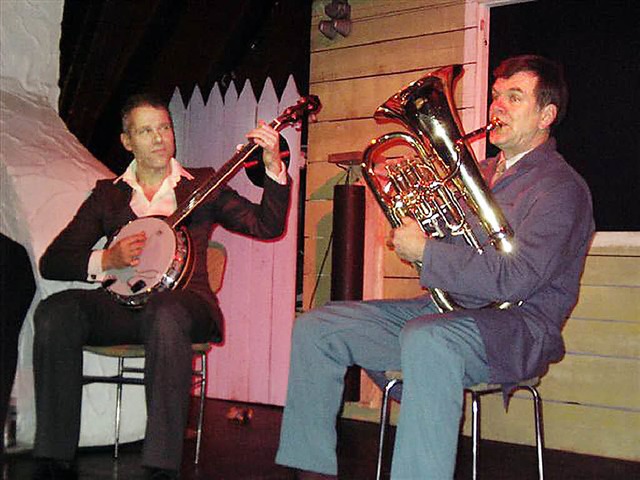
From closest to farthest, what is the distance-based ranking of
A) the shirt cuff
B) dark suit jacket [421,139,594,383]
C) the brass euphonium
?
dark suit jacket [421,139,594,383] → the brass euphonium → the shirt cuff

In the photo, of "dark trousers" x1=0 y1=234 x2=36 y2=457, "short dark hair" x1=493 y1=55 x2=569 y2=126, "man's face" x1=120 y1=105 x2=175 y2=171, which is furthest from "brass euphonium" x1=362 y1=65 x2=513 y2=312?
"dark trousers" x1=0 y1=234 x2=36 y2=457

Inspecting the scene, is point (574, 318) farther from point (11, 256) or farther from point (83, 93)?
point (83, 93)

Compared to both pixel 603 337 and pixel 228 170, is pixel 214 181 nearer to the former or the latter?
pixel 228 170

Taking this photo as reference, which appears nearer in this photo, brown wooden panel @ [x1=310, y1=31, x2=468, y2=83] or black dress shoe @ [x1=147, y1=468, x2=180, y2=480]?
black dress shoe @ [x1=147, y1=468, x2=180, y2=480]

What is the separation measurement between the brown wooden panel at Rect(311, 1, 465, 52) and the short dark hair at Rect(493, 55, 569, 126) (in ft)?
4.85

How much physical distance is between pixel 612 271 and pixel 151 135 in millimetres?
1886

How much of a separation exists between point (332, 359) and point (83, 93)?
266 cm

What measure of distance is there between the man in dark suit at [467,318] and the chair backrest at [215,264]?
799mm

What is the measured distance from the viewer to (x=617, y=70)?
3475 mm

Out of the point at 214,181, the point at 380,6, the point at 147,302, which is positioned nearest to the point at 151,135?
the point at 214,181

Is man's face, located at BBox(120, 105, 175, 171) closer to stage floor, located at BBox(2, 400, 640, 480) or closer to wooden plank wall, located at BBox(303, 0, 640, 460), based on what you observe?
stage floor, located at BBox(2, 400, 640, 480)

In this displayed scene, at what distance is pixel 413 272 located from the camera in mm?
3955

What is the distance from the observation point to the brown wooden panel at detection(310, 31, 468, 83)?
3.90 metres

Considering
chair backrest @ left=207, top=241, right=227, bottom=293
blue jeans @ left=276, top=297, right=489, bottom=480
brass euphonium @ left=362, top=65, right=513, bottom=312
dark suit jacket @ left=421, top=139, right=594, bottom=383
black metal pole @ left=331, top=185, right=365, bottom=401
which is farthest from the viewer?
black metal pole @ left=331, top=185, right=365, bottom=401
